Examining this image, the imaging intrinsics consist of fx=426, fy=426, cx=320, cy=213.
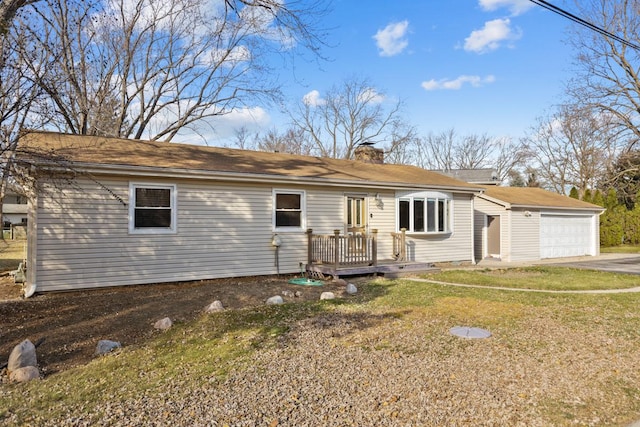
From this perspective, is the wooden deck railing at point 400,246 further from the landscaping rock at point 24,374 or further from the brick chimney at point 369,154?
the landscaping rock at point 24,374

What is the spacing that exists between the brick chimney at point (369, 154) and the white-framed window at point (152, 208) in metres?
9.44

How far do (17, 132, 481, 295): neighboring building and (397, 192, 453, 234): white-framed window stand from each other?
33 millimetres

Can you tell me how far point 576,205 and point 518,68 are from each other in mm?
7025

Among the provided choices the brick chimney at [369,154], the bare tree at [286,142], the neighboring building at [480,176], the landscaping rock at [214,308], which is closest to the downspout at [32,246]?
the landscaping rock at [214,308]

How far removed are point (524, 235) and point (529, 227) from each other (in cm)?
48

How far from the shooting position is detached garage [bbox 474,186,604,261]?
1664cm

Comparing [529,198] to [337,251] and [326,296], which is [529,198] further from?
[326,296]

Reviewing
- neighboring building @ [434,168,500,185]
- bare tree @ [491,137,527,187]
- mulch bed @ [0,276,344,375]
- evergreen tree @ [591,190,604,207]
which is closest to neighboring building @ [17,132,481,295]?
mulch bed @ [0,276,344,375]

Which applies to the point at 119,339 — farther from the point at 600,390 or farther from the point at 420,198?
the point at 420,198

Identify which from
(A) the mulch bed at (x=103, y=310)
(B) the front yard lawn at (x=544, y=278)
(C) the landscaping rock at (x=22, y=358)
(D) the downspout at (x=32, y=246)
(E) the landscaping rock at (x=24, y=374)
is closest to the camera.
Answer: (E) the landscaping rock at (x=24, y=374)

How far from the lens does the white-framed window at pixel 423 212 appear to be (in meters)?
13.2

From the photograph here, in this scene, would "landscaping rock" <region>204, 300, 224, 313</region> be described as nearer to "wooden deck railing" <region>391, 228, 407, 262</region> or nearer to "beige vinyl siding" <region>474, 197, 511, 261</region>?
"wooden deck railing" <region>391, 228, 407, 262</region>

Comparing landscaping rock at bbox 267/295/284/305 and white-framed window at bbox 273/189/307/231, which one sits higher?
white-framed window at bbox 273/189/307/231

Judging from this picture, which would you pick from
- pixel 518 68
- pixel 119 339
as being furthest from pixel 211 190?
pixel 518 68
